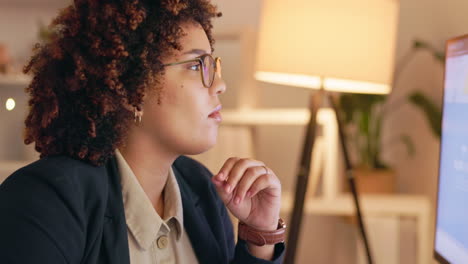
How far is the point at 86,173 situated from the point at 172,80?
24cm

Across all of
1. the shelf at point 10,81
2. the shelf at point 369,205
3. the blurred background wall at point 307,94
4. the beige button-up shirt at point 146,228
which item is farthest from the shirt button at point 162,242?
the blurred background wall at point 307,94

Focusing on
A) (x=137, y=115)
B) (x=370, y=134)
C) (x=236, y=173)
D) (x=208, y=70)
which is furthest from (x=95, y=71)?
(x=370, y=134)

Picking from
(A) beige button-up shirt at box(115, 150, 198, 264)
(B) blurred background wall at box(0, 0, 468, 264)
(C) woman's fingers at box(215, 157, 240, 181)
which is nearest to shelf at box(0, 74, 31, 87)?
(A) beige button-up shirt at box(115, 150, 198, 264)

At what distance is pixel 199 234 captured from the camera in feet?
3.95

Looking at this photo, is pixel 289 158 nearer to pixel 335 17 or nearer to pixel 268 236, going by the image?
pixel 335 17

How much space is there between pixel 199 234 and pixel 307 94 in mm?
1799

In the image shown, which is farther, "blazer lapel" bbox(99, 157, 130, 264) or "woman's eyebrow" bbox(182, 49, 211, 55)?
"woman's eyebrow" bbox(182, 49, 211, 55)

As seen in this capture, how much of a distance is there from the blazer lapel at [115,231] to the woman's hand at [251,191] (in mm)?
183

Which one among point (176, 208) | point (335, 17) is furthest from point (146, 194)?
point (335, 17)

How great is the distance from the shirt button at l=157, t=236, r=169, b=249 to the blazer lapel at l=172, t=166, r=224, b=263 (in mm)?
75

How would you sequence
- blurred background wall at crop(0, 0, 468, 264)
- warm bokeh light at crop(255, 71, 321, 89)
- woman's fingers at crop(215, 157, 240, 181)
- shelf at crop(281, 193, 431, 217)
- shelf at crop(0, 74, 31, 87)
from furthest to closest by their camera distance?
blurred background wall at crop(0, 0, 468, 264) < shelf at crop(281, 193, 431, 217) < warm bokeh light at crop(255, 71, 321, 89) < shelf at crop(0, 74, 31, 87) < woman's fingers at crop(215, 157, 240, 181)

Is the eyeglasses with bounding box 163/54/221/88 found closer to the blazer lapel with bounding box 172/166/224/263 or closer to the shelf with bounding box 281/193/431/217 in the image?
the blazer lapel with bounding box 172/166/224/263

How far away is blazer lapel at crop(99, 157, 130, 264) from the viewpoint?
3.30 feet

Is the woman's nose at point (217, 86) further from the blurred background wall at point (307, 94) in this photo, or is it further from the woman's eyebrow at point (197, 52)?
the blurred background wall at point (307, 94)
